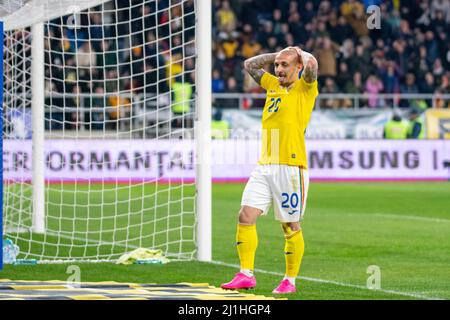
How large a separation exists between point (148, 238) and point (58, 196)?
6.39m

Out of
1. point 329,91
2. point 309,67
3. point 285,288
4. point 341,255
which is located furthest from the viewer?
point 329,91

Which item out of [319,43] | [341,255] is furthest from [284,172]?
[319,43]

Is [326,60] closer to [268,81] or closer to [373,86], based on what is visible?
[373,86]

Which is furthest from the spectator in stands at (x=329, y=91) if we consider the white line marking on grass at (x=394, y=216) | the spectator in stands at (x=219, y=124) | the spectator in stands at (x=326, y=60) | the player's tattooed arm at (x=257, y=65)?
the player's tattooed arm at (x=257, y=65)

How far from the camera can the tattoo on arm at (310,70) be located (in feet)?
29.2

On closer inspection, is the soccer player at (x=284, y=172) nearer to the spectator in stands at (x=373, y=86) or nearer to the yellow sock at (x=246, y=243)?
the yellow sock at (x=246, y=243)

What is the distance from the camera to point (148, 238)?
1445 cm

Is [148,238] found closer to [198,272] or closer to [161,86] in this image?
[198,272]

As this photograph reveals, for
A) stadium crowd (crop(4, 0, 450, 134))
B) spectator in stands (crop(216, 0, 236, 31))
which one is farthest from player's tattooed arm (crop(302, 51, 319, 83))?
spectator in stands (crop(216, 0, 236, 31))

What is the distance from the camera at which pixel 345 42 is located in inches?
1261

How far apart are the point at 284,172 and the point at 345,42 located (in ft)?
76.7

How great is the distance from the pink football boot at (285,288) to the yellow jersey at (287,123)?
0.92m

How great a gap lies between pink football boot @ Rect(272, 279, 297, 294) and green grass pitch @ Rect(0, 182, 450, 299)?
0.30ft
